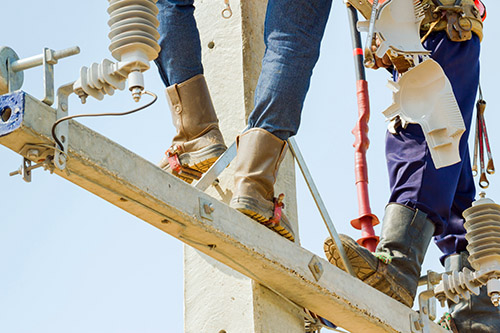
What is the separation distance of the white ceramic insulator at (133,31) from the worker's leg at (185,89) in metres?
1.20

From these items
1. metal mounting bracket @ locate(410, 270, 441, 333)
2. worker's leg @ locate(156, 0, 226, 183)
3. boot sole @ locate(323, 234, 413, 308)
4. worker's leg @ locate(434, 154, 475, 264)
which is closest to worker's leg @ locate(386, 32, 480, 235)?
worker's leg @ locate(434, 154, 475, 264)

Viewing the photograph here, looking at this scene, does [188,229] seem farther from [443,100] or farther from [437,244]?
[437,244]

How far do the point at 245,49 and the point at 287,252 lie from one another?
1223 mm

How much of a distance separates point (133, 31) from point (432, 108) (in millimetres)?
1835

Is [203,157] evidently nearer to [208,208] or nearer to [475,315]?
[208,208]

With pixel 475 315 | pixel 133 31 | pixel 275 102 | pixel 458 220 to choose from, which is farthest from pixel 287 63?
pixel 475 315

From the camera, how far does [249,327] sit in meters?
5.73

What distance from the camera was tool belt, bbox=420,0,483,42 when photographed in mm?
6625

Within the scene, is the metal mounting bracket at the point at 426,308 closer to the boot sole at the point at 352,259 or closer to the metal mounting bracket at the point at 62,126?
the boot sole at the point at 352,259

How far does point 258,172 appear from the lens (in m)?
5.61

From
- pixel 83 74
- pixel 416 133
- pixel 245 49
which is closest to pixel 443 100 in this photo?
pixel 416 133

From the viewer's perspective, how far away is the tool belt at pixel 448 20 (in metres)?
6.62

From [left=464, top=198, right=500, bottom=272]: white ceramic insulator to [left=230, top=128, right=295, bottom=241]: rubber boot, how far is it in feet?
3.49

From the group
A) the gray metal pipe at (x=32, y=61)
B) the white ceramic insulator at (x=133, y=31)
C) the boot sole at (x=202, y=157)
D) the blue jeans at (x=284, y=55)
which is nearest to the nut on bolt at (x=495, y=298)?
the blue jeans at (x=284, y=55)
